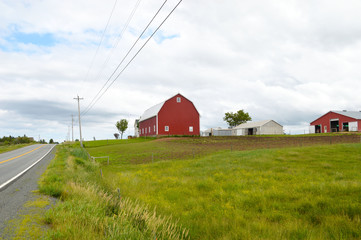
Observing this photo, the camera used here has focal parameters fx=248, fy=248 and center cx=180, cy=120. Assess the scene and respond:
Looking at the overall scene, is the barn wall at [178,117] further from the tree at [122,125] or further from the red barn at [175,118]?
the tree at [122,125]

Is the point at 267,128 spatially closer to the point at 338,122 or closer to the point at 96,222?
the point at 338,122

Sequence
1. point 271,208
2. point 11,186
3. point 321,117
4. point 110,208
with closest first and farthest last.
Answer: point 110,208, point 271,208, point 11,186, point 321,117

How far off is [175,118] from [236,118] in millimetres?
48076

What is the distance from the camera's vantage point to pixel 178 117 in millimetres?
53312

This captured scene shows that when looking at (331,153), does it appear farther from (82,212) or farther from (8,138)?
(8,138)

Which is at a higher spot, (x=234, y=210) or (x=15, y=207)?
(x=15, y=207)

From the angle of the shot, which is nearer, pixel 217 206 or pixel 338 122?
pixel 217 206

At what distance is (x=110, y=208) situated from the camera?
7035 millimetres

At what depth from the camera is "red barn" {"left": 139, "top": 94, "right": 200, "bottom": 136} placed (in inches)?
2046

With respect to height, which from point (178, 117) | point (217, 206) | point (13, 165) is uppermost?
point (178, 117)

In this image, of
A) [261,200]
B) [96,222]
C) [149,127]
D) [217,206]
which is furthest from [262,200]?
[149,127]

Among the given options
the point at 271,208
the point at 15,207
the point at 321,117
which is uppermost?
the point at 321,117

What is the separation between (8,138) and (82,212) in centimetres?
12749

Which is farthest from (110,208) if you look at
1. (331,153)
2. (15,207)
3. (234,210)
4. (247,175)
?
(331,153)
